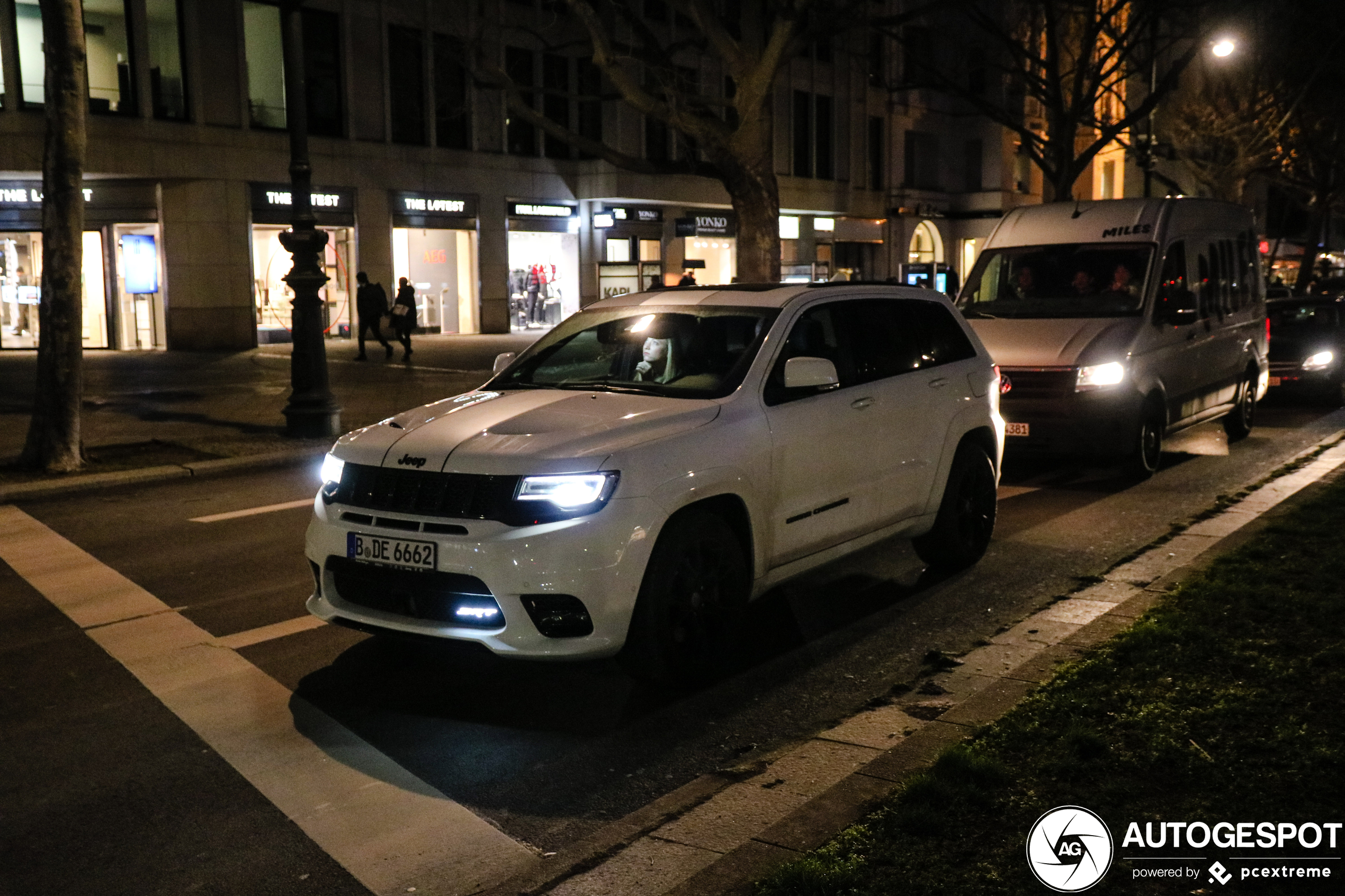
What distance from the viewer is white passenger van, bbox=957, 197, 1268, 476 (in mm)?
11031

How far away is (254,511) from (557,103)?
27997 mm

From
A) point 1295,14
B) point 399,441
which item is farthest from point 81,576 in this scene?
point 1295,14

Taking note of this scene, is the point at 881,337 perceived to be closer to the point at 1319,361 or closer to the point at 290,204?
the point at 1319,361

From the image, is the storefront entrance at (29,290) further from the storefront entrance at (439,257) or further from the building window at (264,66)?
the storefront entrance at (439,257)

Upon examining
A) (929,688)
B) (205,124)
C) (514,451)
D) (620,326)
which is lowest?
(929,688)

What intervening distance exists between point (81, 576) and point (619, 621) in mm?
4625

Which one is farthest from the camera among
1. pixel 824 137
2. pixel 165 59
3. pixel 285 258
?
pixel 824 137

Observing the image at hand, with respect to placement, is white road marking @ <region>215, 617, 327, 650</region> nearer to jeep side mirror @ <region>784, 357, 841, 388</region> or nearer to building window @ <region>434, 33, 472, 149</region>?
jeep side mirror @ <region>784, 357, 841, 388</region>

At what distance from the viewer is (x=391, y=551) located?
5371 millimetres

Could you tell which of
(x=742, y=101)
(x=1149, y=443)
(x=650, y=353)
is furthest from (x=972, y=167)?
(x=650, y=353)

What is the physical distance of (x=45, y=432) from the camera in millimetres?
12234

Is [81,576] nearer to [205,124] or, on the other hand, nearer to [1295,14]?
[205,124]

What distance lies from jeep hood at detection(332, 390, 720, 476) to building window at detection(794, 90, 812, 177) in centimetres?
4050

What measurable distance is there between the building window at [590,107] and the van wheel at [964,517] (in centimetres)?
3029
